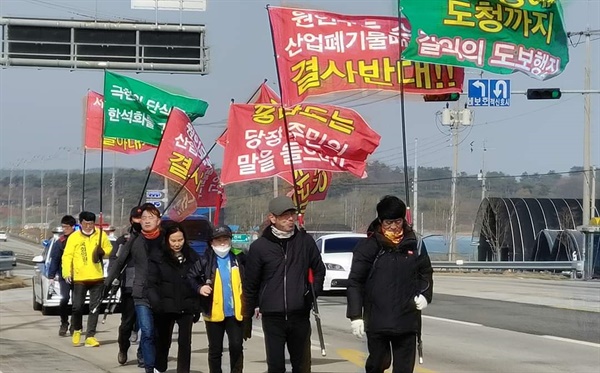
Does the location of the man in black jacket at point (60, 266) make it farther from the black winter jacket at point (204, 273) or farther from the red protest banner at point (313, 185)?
the black winter jacket at point (204, 273)

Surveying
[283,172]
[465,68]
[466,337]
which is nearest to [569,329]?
[466,337]

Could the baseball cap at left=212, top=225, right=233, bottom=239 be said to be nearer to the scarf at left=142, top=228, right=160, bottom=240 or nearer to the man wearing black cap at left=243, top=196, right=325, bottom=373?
the scarf at left=142, top=228, right=160, bottom=240

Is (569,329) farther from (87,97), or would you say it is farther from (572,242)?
(572,242)

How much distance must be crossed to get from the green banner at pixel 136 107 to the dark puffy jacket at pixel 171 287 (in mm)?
12459

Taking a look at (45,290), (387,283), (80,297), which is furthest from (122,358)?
(45,290)

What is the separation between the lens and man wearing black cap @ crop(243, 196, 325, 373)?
880 centimetres

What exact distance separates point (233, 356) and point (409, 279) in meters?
2.56

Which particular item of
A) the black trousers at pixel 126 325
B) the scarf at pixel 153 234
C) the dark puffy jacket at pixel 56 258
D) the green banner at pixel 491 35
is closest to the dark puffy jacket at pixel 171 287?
the scarf at pixel 153 234

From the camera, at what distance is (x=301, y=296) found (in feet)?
28.9

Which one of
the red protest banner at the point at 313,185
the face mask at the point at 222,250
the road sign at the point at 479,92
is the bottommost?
the face mask at the point at 222,250

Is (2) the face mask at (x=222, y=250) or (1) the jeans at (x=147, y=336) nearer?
(2) the face mask at (x=222, y=250)

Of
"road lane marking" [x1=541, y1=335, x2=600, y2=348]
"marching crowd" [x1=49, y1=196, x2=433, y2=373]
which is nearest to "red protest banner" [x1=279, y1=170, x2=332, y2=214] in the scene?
"road lane marking" [x1=541, y1=335, x2=600, y2=348]

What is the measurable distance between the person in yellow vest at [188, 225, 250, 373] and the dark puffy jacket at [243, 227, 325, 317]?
46.8 inches

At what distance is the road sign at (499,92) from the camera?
26.3m
